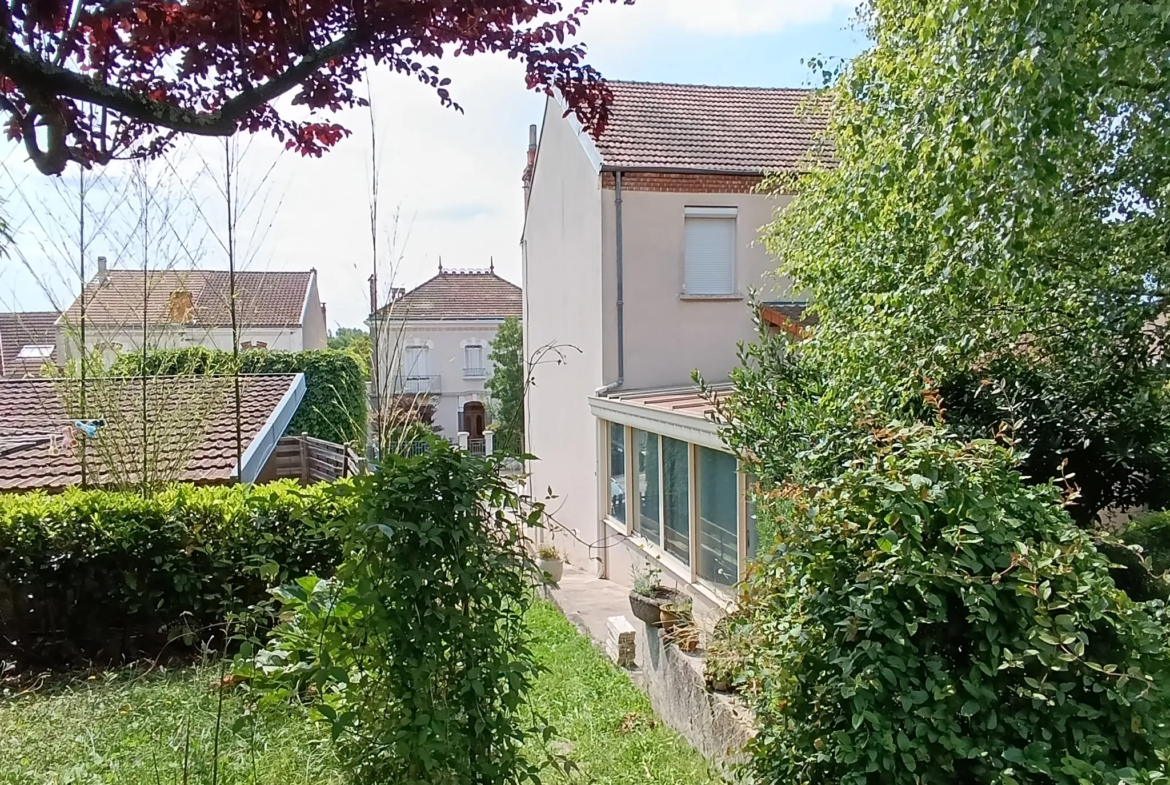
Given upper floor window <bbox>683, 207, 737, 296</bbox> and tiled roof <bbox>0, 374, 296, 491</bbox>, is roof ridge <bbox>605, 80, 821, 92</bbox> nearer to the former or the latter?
upper floor window <bbox>683, 207, 737, 296</bbox>

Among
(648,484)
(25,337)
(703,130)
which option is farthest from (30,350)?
(703,130)

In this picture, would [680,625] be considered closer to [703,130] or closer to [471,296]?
[703,130]

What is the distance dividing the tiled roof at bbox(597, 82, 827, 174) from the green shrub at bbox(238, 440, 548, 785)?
380 inches

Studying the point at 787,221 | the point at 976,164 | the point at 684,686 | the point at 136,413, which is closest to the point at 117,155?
the point at 976,164

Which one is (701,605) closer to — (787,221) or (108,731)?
(787,221)

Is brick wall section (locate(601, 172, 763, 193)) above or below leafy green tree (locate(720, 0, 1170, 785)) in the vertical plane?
above

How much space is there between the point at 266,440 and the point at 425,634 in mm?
7986

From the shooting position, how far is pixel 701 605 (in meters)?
8.27

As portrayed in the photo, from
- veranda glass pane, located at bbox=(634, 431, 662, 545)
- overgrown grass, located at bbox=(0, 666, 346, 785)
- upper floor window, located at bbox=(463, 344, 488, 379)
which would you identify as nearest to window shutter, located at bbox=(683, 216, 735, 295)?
veranda glass pane, located at bbox=(634, 431, 662, 545)

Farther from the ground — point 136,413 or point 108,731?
point 136,413

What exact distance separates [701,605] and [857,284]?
4.44 metres

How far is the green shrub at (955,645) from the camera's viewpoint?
237 centimetres

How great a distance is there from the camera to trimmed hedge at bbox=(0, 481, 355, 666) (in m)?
6.00

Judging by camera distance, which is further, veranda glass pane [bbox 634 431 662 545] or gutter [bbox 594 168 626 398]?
gutter [bbox 594 168 626 398]
